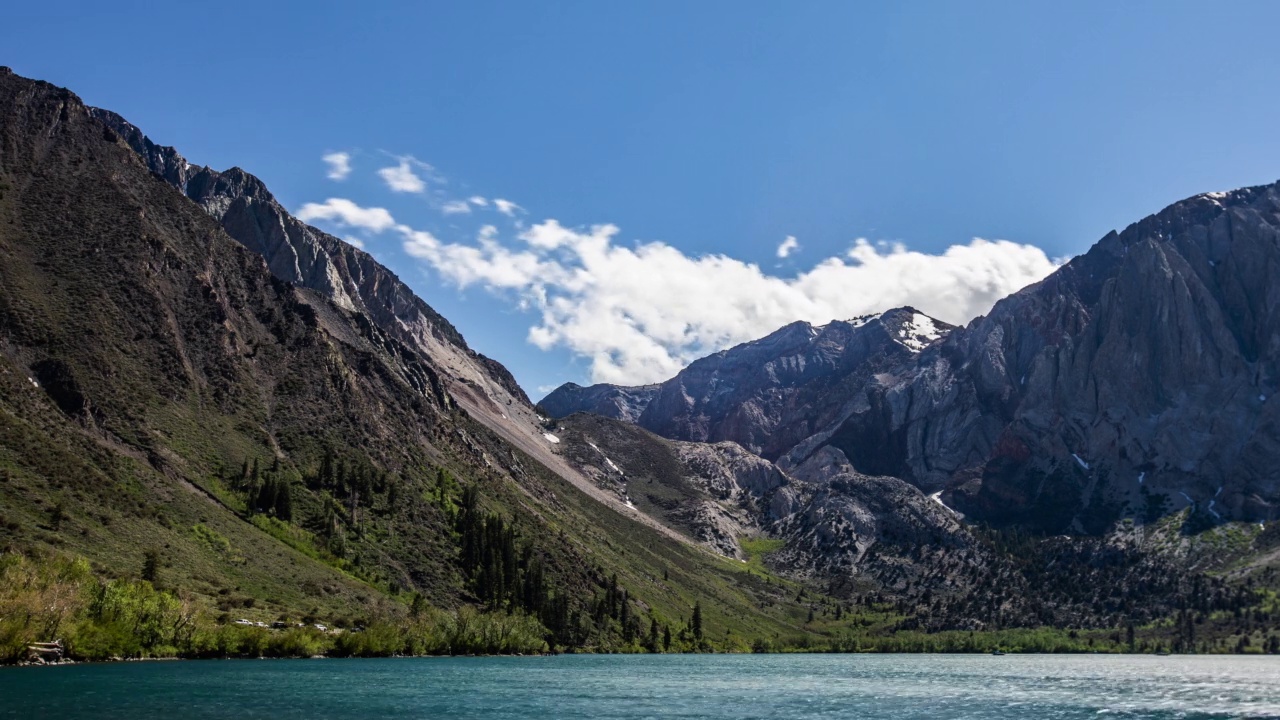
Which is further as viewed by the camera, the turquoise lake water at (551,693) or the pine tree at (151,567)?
the pine tree at (151,567)

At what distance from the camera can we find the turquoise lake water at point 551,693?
7525cm

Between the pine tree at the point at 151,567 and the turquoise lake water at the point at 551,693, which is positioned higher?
the pine tree at the point at 151,567

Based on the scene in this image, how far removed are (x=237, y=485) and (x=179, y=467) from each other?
41.9ft

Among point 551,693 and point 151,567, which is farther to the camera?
point 151,567

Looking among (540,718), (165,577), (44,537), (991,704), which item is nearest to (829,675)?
(991,704)

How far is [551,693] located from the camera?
103562 mm

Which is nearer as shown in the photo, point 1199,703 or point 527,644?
point 1199,703

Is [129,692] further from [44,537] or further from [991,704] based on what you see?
[991,704]

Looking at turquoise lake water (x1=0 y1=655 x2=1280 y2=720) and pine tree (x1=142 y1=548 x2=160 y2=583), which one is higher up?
pine tree (x1=142 y1=548 x2=160 y2=583)

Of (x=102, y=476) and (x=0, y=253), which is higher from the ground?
(x=0, y=253)

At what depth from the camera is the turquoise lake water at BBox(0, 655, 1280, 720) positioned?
247 ft

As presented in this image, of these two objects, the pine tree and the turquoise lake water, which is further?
the pine tree

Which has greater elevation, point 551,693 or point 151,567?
point 151,567

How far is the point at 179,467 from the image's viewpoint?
181375mm
